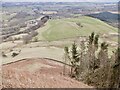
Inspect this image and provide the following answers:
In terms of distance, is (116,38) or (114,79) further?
(116,38)


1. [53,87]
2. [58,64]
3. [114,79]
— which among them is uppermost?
[53,87]

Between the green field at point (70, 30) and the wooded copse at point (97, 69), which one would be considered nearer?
the wooded copse at point (97, 69)

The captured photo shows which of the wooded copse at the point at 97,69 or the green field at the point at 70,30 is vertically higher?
the wooded copse at the point at 97,69

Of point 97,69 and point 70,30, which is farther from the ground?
point 97,69

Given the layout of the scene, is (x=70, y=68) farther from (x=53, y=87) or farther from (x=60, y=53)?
(x=53, y=87)

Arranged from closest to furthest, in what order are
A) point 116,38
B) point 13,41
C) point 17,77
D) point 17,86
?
1. point 17,86
2. point 17,77
3. point 13,41
4. point 116,38

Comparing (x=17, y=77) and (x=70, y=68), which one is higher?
(x=17, y=77)

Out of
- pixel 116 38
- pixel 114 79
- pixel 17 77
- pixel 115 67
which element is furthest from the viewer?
pixel 116 38

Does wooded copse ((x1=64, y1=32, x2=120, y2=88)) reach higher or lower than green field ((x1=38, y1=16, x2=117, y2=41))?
higher

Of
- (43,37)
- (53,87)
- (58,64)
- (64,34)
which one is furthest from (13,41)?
(53,87)

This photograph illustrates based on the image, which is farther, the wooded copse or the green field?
the green field

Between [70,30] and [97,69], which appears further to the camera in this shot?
[70,30]
